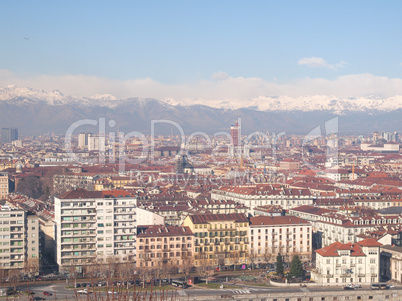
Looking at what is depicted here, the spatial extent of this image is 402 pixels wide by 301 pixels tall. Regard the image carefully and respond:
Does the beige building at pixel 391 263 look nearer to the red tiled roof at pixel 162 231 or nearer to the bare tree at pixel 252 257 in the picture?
the bare tree at pixel 252 257

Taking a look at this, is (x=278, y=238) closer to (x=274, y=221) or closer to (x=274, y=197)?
(x=274, y=221)

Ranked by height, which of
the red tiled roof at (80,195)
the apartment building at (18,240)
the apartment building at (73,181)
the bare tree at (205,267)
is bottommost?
the bare tree at (205,267)

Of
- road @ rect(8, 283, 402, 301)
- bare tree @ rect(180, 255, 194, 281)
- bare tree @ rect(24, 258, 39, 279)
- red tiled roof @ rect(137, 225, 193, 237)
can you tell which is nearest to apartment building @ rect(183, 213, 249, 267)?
red tiled roof @ rect(137, 225, 193, 237)

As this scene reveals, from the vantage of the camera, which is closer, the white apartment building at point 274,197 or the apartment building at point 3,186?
the white apartment building at point 274,197

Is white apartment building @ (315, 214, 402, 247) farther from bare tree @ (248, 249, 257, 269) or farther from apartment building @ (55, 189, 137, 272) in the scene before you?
apartment building @ (55, 189, 137, 272)

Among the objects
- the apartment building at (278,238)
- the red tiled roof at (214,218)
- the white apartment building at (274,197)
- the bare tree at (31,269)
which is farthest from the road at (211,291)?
the white apartment building at (274,197)

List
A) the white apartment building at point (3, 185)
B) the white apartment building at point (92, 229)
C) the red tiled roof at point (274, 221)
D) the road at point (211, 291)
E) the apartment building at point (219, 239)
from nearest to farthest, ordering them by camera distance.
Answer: the road at point (211, 291) < the white apartment building at point (92, 229) < the apartment building at point (219, 239) < the red tiled roof at point (274, 221) < the white apartment building at point (3, 185)
